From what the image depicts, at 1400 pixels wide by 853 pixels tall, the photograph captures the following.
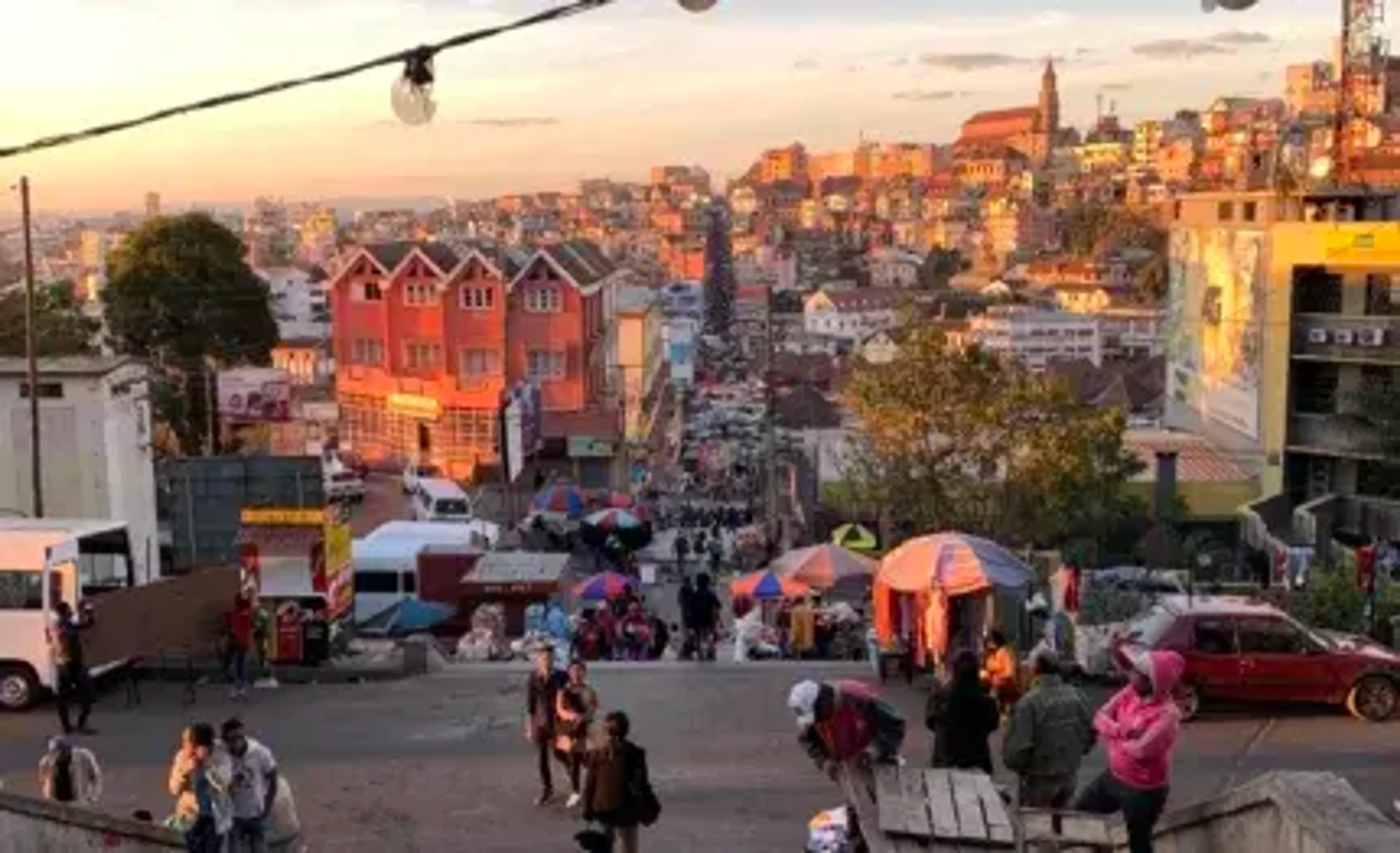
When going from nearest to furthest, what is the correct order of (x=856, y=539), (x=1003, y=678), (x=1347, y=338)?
(x=1003, y=678) < (x=856, y=539) < (x=1347, y=338)

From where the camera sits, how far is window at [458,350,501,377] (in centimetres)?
5169

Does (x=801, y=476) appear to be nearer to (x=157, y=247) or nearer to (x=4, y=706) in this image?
(x=157, y=247)

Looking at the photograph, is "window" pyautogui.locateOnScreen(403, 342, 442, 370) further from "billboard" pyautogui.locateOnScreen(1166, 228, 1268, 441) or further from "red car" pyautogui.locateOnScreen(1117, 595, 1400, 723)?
"red car" pyautogui.locateOnScreen(1117, 595, 1400, 723)

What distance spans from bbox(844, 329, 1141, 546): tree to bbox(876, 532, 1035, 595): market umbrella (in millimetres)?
12195

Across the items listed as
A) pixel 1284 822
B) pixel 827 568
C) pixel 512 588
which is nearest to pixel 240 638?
pixel 827 568

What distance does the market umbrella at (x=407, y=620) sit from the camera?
23.4 metres

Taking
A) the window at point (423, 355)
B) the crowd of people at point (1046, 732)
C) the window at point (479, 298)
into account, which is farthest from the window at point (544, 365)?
the crowd of people at point (1046, 732)

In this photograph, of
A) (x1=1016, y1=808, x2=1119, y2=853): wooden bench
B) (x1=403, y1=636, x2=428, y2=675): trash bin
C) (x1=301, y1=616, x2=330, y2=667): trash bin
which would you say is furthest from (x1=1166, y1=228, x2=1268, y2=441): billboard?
(x1=1016, y1=808, x2=1119, y2=853): wooden bench

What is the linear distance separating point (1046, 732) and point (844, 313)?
164 m

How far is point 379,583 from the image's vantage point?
2778 cm

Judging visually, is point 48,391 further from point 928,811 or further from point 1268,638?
point 928,811

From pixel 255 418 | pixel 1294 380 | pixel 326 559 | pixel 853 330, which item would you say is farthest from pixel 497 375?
pixel 853 330

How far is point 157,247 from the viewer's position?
49781 millimetres

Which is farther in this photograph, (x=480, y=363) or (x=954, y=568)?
(x=480, y=363)
